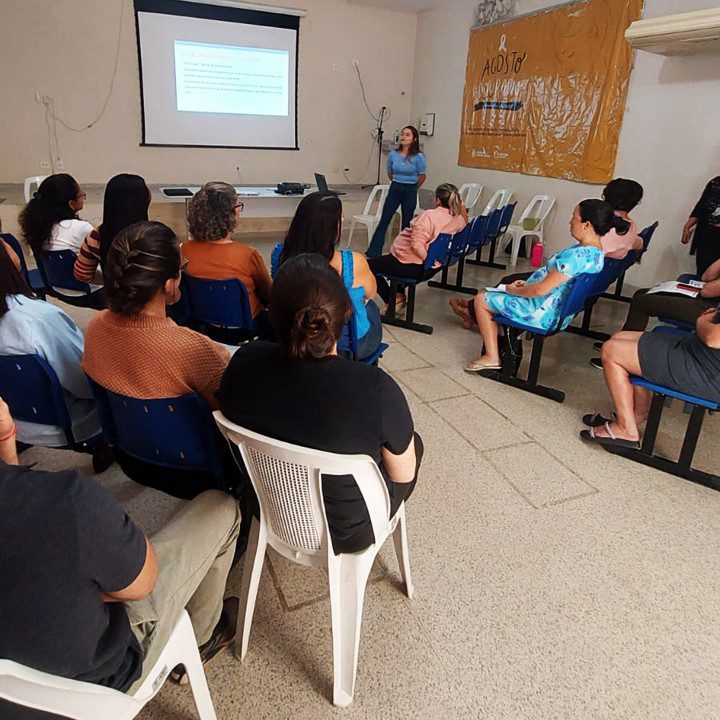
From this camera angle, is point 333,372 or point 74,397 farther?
point 74,397

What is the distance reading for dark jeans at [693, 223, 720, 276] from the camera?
377cm

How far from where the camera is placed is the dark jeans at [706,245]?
377 cm

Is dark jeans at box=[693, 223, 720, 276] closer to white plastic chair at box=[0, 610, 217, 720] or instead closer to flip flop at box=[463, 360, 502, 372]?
flip flop at box=[463, 360, 502, 372]

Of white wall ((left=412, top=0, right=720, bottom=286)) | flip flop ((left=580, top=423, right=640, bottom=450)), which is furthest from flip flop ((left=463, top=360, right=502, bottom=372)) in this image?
white wall ((left=412, top=0, right=720, bottom=286))

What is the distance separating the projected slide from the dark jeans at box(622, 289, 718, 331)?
564 cm

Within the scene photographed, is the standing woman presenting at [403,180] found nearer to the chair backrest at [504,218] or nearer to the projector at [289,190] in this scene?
the chair backrest at [504,218]

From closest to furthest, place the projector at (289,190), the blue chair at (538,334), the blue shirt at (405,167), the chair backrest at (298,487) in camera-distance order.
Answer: the chair backrest at (298,487), the blue chair at (538,334), the blue shirt at (405,167), the projector at (289,190)

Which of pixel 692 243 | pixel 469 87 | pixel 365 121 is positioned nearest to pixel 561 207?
pixel 692 243

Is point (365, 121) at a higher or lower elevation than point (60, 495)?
higher

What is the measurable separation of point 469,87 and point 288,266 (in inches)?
253

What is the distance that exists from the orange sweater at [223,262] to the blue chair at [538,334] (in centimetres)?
145

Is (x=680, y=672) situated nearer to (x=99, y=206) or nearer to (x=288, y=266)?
(x=288, y=266)

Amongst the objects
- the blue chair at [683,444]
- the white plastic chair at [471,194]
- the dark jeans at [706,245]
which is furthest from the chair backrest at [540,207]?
the blue chair at [683,444]

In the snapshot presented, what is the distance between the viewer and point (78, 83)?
20.0 feet
